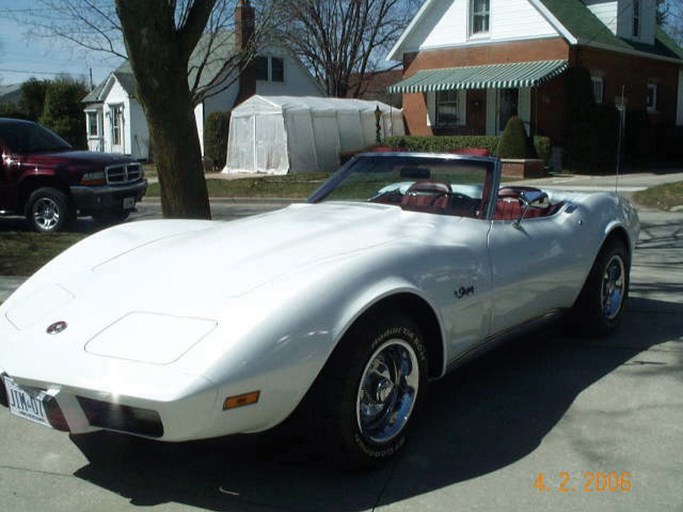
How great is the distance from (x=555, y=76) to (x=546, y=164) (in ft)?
9.10

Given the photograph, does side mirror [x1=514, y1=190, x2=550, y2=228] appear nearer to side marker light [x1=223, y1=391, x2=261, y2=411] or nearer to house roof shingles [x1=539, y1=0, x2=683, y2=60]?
side marker light [x1=223, y1=391, x2=261, y2=411]

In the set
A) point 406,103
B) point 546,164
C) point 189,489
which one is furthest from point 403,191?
point 406,103

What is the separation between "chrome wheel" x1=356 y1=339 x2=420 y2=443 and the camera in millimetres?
3430

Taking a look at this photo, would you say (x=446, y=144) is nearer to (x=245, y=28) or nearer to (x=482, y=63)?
(x=482, y=63)

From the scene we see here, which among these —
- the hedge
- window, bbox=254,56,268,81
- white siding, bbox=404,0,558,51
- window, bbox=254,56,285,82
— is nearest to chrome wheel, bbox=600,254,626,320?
the hedge

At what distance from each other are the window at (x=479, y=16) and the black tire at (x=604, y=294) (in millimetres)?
22381

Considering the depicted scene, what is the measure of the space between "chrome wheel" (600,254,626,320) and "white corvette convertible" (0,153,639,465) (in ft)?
1.66

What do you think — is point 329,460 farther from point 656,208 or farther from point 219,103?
point 219,103

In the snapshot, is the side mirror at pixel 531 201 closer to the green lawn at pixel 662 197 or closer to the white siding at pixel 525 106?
the green lawn at pixel 662 197

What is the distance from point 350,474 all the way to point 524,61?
23791mm

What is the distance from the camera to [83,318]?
3.41 meters

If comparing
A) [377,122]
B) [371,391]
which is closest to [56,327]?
[371,391]

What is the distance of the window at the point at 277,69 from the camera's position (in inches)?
1459

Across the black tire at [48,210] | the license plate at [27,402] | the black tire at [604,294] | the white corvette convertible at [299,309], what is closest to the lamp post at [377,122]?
the black tire at [48,210]
